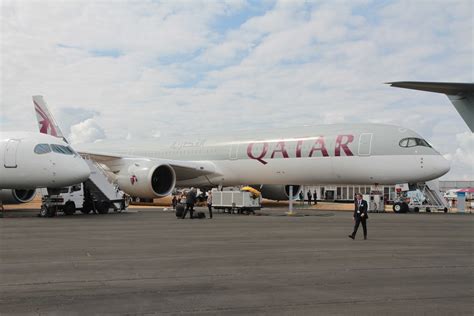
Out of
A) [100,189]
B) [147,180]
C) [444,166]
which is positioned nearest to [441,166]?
[444,166]

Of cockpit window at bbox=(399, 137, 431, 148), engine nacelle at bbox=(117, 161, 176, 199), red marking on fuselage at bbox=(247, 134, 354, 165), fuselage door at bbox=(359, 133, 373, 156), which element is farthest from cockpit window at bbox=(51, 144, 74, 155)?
cockpit window at bbox=(399, 137, 431, 148)

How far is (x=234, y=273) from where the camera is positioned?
337 inches

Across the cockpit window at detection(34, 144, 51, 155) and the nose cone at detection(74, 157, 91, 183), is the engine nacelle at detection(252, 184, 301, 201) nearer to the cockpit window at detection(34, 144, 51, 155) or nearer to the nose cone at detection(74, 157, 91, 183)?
the nose cone at detection(74, 157, 91, 183)

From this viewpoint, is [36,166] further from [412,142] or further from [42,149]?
[412,142]

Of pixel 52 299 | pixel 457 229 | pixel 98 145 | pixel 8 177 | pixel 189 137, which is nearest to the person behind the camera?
pixel 52 299

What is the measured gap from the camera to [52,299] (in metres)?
6.60

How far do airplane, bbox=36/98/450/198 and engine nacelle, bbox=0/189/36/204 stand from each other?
470cm

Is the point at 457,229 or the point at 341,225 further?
the point at 341,225

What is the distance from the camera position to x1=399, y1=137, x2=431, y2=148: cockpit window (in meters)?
25.2

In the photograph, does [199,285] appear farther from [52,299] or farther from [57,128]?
[57,128]

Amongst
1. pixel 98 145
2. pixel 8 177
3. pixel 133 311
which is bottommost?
pixel 133 311

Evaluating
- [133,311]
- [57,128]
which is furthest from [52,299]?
[57,128]

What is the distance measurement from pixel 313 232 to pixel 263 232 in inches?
54.2

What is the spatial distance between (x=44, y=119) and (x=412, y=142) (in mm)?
24060
